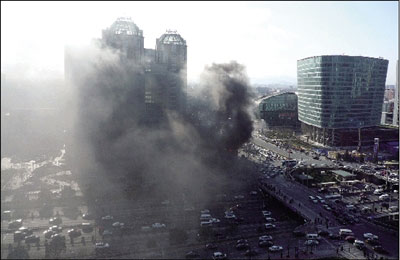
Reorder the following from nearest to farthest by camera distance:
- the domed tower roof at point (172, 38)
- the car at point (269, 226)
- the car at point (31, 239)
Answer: the car at point (31, 239)
the car at point (269, 226)
the domed tower roof at point (172, 38)

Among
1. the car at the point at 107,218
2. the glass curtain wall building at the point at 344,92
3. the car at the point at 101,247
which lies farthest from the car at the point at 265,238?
the glass curtain wall building at the point at 344,92

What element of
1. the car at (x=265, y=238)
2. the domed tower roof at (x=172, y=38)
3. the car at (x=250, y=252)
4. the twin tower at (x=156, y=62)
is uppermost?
the domed tower roof at (x=172, y=38)

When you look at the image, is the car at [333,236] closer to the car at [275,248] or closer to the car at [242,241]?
the car at [275,248]

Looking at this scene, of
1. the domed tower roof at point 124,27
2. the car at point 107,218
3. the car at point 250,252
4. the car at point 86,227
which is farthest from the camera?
the domed tower roof at point 124,27

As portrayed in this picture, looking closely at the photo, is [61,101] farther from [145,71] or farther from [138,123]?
[145,71]

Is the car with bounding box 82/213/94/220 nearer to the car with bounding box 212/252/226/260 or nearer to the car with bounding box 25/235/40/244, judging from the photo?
the car with bounding box 25/235/40/244

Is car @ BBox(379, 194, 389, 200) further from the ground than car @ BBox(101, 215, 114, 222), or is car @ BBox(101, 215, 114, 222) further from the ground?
car @ BBox(101, 215, 114, 222)

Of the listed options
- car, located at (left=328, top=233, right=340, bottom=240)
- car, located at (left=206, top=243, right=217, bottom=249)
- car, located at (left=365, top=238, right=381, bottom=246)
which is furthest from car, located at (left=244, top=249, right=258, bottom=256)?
car, located at (left=365, top=238, right=381, bottom=246)
